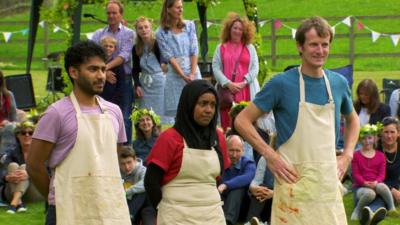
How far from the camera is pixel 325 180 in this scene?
21.6 ft

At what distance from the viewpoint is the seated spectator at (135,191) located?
34.5ft

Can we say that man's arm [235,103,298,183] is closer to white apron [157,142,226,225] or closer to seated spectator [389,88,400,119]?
white apron [157,142,226,225]

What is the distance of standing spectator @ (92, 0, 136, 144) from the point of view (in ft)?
41.4

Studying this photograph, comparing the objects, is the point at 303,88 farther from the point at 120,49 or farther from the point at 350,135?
the point at 120,49

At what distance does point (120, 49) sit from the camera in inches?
502

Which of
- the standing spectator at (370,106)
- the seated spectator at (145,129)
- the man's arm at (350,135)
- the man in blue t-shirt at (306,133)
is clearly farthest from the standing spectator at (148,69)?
the man in blue t-shirt at (306,133)

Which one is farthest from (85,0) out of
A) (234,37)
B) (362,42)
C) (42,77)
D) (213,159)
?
(362,42)

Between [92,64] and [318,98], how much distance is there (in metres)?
1.41

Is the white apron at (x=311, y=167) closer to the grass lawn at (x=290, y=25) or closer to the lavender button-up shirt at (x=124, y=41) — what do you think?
the lavender button-up shirt at (x=124, y=41)

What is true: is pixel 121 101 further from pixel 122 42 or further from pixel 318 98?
pixel 318 98

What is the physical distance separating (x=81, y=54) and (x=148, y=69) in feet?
22.0

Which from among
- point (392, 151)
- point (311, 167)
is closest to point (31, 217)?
point (392, 151)

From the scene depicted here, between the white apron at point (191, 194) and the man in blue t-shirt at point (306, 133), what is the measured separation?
551 mm

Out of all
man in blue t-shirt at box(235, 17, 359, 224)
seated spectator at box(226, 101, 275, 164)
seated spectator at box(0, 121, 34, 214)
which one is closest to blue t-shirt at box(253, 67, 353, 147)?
man in blue t-shirt at box(235, 17, 359, 224)
